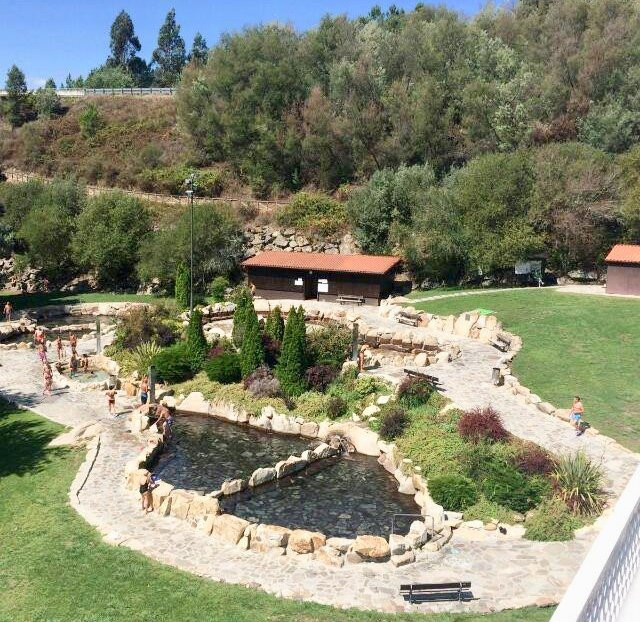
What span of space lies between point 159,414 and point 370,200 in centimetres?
3208

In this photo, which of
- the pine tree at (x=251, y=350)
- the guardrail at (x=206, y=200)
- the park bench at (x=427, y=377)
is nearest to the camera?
the park bench at (x=427, y=377)

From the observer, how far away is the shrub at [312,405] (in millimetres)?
25859

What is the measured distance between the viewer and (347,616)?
12773mm

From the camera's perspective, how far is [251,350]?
29.0 meters

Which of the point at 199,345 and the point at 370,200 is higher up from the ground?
the point at 370,200

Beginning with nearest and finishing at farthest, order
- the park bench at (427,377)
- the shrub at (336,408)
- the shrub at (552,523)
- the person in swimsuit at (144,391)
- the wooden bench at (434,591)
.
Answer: the wooden bench at (434,591) → the shrub at (552,523) → the shrub at (336,408) → the park bench at (427,377) → the person in swimsuit at (144,391)

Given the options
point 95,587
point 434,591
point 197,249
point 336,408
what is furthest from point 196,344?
point 197,249

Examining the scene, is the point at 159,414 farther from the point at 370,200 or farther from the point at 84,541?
the point at 370,200

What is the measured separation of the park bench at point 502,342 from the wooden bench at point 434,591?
63.7 ft

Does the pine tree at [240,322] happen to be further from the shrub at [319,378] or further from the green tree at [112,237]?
the green tree at [112,237]

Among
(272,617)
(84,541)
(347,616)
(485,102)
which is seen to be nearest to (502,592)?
(347,616)

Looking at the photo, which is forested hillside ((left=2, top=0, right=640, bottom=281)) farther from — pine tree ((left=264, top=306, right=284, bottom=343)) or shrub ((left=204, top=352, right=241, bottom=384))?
shrub ((left=204, top=352, right=241, bottom=384))

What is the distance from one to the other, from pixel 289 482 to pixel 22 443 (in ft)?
33.5

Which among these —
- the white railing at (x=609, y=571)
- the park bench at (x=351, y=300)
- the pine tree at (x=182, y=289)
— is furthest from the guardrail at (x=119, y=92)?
the white railing at (x=609, y=571)
